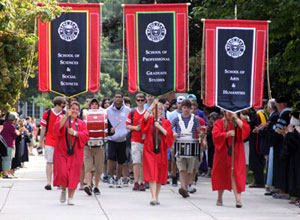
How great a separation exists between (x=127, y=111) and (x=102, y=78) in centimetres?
5079

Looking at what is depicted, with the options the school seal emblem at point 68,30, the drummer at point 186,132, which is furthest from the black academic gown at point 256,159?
the school seal emblem at point 68,30

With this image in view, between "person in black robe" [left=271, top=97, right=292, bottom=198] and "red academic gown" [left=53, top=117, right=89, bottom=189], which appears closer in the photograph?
→ "red academic gown" [left=53, top=117, right=89, bottom=189]

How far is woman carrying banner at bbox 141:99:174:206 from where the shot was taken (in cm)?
1217

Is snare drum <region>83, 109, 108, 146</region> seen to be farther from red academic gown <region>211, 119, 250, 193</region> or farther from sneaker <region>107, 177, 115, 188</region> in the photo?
red academic gown <region>211, 119, 250, 193</region>

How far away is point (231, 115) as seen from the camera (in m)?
12.3

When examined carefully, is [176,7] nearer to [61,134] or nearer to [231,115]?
[231,115]

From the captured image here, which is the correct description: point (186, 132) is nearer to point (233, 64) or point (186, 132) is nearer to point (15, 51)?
point (233, 64)

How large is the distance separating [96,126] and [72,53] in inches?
64.6

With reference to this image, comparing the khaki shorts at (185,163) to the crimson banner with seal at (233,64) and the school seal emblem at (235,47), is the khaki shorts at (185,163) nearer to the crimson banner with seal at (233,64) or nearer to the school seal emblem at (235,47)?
the crimson banner with seal at (233,64)

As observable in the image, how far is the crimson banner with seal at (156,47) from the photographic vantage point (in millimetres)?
12867

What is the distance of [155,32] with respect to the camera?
12883 mm

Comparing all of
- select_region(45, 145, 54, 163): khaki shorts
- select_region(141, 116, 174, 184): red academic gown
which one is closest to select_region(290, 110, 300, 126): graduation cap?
select_region(141, 116, 174, 184): red academic gown

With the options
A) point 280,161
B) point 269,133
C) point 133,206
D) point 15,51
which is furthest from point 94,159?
point 15,51

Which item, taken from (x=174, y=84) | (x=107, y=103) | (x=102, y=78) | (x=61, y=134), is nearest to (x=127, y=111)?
(x=107, y=103)
